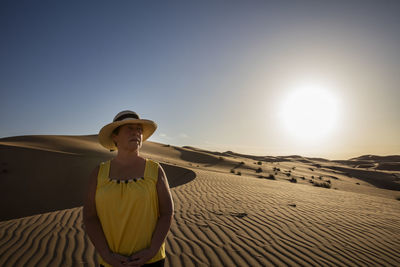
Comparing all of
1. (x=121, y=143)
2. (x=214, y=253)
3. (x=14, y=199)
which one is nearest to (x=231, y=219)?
(x=214, y=253)

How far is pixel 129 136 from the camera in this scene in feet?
6.04

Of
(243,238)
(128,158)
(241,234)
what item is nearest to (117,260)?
(128,158)

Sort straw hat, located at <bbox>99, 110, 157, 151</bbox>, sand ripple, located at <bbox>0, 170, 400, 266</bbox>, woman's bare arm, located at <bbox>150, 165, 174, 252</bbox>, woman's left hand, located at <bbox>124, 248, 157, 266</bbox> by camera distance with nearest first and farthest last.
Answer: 1. woman's left hand, located at <bbox>124, 248, 157, 266</bbox>
2. woman's bare arm, located at <bbox>150, 165, 174, 252</bbox>
3. straw hat, located at <bbox>99, 110, 157, 151</bbox>
4. sand ripple, located at <bbox>0, 170, 400, 266</bbox>

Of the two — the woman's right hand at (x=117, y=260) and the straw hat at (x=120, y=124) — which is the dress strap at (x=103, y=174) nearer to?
the straw hat at (x=120, y=124)

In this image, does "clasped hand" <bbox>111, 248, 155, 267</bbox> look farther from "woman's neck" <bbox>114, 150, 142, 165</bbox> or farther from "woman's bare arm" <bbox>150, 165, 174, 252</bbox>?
"woman's neck" <bbox>114, 150, 142, 165</bbox>

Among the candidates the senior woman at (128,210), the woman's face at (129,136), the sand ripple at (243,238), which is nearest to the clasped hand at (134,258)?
the senior woman at (128,210)

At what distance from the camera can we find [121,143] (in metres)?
1.87

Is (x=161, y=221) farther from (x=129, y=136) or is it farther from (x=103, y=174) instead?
(x=129, y=136)

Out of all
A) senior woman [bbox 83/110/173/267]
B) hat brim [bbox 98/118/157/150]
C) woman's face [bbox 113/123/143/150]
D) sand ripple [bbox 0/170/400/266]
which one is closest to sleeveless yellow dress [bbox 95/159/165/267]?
senior woman [bbox 83/110/173/267]

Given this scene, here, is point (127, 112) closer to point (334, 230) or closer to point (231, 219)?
point (231, 219)

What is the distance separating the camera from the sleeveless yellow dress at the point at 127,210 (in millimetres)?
1637

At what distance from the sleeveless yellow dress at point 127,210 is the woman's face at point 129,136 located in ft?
0.84

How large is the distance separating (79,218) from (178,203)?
2677 mm

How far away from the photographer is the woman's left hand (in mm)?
1619
